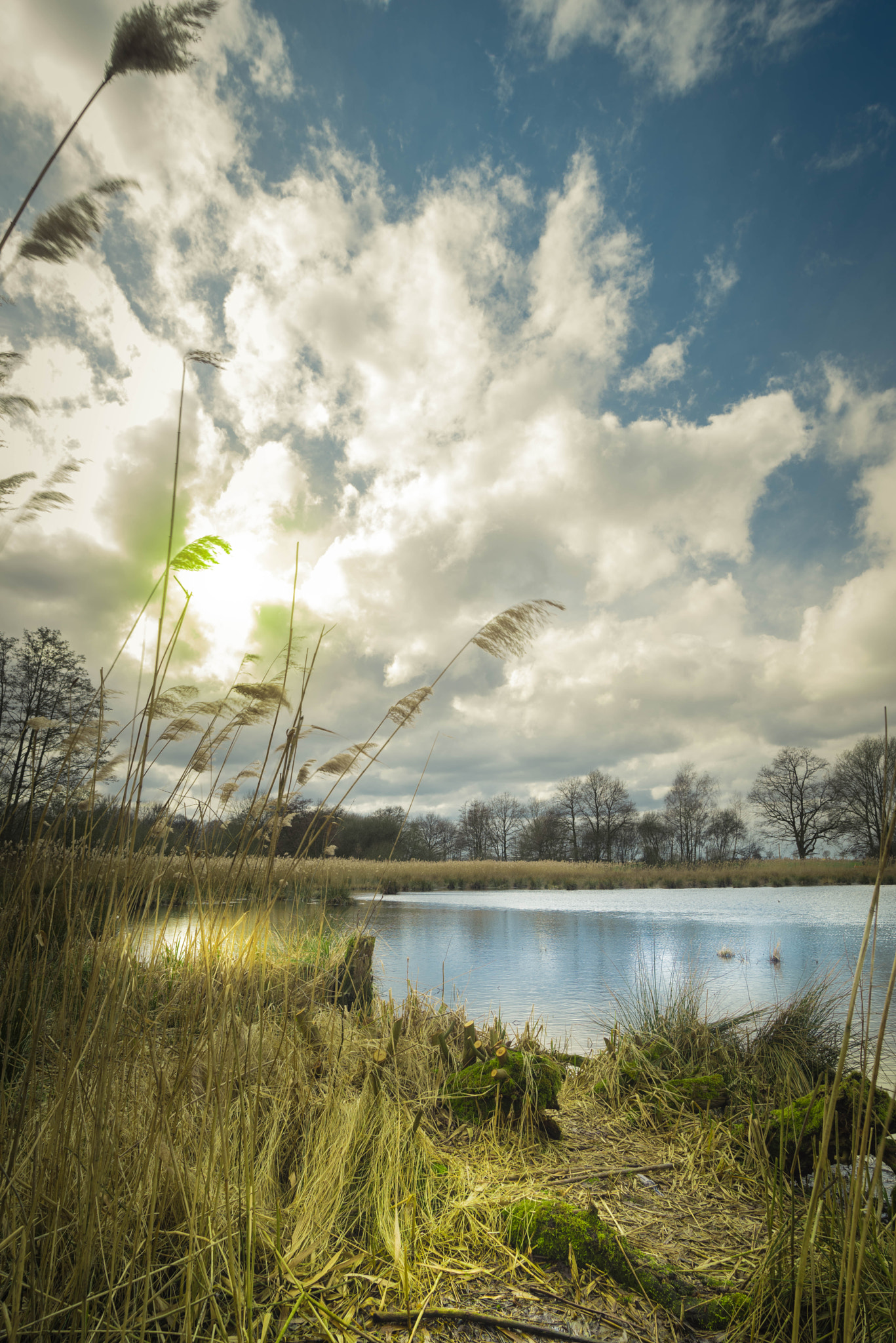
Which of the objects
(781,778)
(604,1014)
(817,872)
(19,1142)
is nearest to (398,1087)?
(19,1142)

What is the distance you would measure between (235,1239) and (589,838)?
3986cm

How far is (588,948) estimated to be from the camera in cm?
878

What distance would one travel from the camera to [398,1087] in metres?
2.72

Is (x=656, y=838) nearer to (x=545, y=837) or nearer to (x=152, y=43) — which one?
(x=545, y=837)

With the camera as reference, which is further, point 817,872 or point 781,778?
point 781,778

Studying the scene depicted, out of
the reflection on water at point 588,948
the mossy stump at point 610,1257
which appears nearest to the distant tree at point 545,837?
the reflection on water at point 588,948

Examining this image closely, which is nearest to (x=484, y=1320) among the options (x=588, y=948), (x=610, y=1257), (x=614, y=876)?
(x=610, y=1257)

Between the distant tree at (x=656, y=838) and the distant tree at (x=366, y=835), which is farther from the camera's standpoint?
the distant tree at (x=656, y=838)

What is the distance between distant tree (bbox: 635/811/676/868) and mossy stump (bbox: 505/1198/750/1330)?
31261mm

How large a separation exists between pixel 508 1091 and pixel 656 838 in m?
33.2

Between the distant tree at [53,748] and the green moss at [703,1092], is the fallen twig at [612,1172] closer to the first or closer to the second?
the green moss at [703,1092]

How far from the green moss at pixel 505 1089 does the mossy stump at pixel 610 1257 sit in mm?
845

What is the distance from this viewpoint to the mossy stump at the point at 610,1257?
1.65 metres

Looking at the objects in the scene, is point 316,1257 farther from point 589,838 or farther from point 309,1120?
point 589,838
